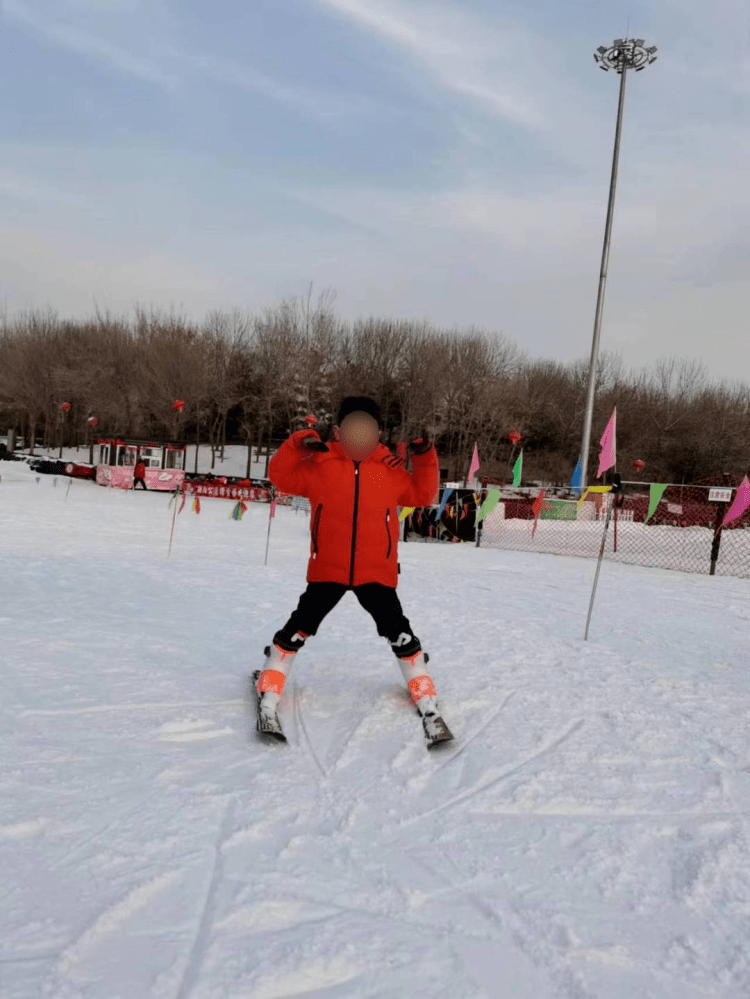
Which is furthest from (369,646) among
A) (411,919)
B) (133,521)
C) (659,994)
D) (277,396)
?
(277,396)

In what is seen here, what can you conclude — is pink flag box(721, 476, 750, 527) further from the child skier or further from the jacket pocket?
the jacket pocket

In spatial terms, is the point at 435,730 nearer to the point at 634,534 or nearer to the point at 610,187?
the point at 634,534

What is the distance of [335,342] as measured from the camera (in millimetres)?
40625

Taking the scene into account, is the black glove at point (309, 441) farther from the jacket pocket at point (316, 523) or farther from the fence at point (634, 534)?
the fence at point (634, 534)

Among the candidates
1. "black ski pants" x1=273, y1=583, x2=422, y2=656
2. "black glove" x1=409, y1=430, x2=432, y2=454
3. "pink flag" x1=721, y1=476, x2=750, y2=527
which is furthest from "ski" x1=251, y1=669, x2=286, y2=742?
"pink flag" x1=721, y1=476, x2=750, y2=527

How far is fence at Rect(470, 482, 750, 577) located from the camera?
14.0 m

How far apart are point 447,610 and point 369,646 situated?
1.92 m

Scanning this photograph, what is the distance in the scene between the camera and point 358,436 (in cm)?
360

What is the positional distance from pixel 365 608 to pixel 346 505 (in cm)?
55

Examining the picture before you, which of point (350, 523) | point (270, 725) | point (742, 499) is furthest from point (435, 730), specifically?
point (742, 499)

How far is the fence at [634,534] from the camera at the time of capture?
45.9ft

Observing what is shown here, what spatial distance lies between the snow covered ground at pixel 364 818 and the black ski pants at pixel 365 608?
0.43 metres

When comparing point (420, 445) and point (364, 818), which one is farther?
point (420, 445)

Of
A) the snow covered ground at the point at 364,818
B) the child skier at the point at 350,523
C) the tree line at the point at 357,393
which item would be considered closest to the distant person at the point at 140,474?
the tree line at the point at 357,393
